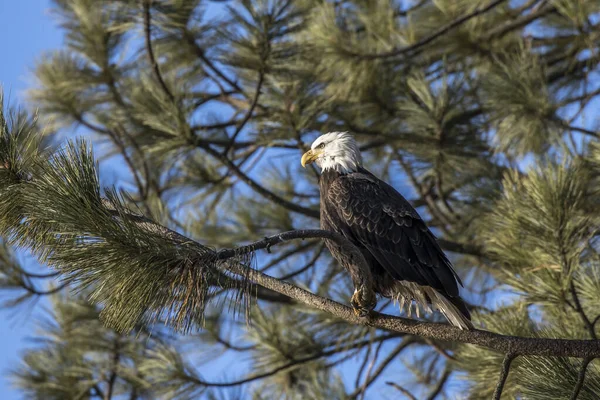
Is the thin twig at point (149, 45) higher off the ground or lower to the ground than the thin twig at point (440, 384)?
higher

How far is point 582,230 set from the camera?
131 inches

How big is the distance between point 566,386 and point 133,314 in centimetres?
134

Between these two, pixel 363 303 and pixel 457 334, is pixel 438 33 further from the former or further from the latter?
pixel 457 334

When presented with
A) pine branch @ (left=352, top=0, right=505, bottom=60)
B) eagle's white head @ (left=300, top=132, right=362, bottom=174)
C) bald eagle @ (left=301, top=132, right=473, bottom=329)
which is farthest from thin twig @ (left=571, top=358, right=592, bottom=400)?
pine branch @ (left=352, top=0, right=505, bottom=60)

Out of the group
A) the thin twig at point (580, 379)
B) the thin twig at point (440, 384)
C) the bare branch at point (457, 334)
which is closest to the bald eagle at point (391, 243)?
the bare branch at point (457, 334)

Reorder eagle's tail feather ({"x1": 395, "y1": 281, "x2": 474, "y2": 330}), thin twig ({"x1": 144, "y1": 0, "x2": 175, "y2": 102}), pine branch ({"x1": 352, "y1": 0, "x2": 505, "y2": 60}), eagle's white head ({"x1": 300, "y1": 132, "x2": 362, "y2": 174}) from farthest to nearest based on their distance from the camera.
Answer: pine branch ({"x1": 352, "y1": 0, "x2": 505, "y2": 60}), thin twig ({"x1": 144, "y1": 0, "x2": 175, "y2": 102}), eagle's white head ({"x1": 300, "y1": 132, "x2": 362, "y2": 174}), eagle's tail feather ({"x1": 395, "y1": 281, "x2": 474, "y2": 330})

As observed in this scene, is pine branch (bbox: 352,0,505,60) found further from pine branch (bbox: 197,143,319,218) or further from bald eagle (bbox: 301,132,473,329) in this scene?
bald eagle (bbox: 301,132,473,329)

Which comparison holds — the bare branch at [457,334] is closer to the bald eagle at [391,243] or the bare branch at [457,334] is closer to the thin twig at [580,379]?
the thin twig at [580,379]

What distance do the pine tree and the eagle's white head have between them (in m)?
0.42

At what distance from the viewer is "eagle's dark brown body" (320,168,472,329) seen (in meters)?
3.18

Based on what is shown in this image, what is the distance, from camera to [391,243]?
326 centimetres

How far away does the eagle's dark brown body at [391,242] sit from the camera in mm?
3176

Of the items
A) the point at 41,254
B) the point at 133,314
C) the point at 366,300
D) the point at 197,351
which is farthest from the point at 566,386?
the point at 197,351

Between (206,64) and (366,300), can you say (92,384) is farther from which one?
(366,300)
